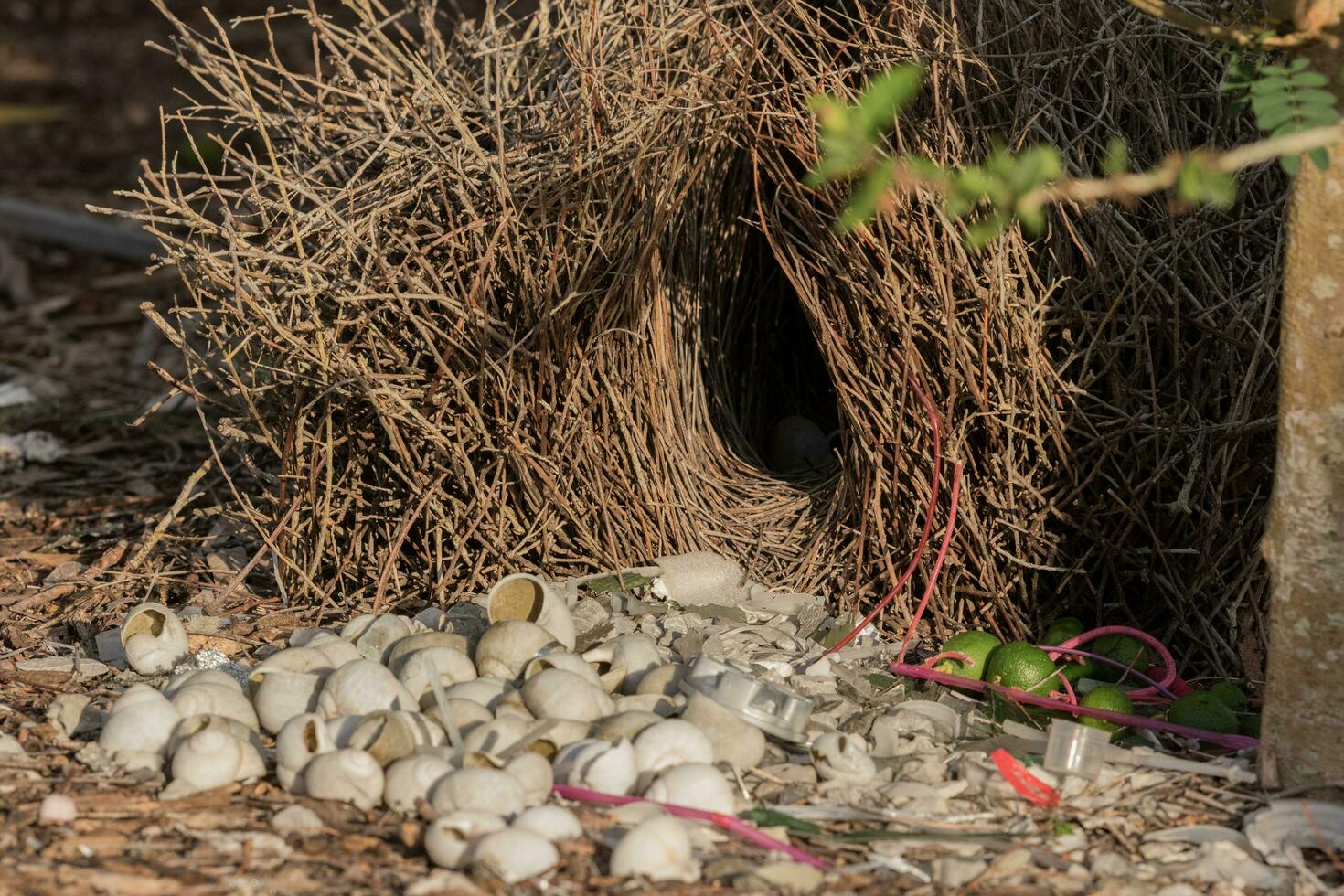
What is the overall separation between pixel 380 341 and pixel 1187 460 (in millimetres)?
1685

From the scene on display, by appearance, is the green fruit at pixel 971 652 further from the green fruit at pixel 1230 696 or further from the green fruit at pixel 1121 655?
the green fruit at pixel 1230 696

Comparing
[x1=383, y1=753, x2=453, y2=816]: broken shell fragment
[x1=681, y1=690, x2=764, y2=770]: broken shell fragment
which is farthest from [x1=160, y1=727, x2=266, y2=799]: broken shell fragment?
[x1=681, y1=690, x2=764, y2=770]: broken shell fragment

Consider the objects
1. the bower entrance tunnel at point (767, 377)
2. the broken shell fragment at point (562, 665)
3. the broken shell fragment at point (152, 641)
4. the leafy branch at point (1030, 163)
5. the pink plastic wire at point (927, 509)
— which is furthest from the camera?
the bower entrance tunnel at point (767, 377)

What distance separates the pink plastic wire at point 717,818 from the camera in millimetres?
2230

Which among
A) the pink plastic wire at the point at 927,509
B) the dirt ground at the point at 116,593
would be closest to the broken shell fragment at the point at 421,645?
the dirt ground at the point at 116,593

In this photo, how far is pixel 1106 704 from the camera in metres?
2.71

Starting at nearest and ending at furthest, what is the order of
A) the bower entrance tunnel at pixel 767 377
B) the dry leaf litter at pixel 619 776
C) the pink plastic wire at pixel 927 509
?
the dry leaf litter at pixel 619 776
the pink plastic wire at pixel 927 509
the bower entrance tunnel at pixel 767 377

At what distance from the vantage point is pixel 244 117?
338 cm

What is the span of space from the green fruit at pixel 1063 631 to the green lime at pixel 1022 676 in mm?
143

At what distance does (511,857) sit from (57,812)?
2.48ft

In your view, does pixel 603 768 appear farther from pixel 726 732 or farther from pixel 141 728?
pixel 141 728

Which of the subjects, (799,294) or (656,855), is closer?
(656,855)

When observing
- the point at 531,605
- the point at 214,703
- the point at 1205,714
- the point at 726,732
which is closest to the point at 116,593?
the point at 214,703

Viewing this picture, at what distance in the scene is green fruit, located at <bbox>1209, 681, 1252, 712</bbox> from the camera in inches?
109
